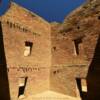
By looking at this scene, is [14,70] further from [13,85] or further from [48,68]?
[48,68]

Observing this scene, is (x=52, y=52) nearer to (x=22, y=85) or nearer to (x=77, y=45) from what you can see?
(x=77, y=45)

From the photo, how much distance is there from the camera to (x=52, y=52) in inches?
579

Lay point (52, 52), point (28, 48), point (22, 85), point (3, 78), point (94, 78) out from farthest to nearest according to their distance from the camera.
→ point (52, 52) → point (28, 48) → point (22, 85) → point (94, 78) → point (3, 78)

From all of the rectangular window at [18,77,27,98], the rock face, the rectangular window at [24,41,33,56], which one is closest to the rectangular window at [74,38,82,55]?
the rock face

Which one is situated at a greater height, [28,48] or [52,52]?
[28,48]

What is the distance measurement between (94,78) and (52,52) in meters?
4.27

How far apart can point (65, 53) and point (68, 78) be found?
1.80 meters

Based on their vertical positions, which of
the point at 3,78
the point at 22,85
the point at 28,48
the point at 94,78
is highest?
the point at 28,48

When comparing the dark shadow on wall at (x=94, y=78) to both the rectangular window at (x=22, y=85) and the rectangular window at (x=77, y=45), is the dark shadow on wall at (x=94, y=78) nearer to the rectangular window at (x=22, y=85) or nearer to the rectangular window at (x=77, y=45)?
Answer: the rectangular window at (x=77, y=45)

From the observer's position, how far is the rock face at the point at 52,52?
11.6 m

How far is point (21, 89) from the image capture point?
12539 mm

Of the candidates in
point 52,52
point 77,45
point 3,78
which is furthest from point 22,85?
point 77,45

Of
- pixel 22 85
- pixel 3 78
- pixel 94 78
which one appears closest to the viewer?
pixel 3 78

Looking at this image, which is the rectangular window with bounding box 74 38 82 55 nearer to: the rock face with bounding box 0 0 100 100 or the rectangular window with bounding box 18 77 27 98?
Result: the rock face with bounding box 0 0 100 100
